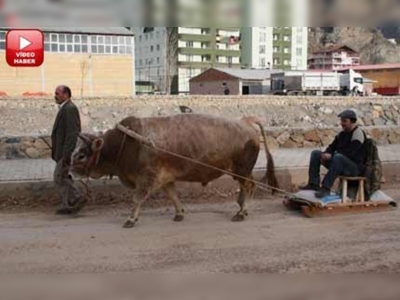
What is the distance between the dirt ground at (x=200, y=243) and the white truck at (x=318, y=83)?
182 ft

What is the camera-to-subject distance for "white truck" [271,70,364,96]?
210 ft

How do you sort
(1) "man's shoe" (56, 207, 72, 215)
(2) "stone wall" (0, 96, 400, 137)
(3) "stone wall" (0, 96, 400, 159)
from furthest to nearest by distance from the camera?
(2) "stone wall" (0, 96, 400, 137)
(3) "stone wall" (0, 96, 400, 159)
(1) "man's shoe" (56, 207, 72, 215)

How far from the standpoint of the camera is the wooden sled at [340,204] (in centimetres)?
864

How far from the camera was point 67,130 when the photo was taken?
884 centimetres

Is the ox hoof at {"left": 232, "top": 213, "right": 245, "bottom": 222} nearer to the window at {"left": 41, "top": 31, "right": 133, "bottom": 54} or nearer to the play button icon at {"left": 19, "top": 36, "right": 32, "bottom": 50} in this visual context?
the play button icon at {"left": 19, "top": 36, "right": 32, "bottom": 50}

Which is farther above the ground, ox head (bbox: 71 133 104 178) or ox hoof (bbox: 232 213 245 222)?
ox head (bbox: 71 133 104 178)

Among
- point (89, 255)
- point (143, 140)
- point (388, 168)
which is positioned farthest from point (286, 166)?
point (89, 255)

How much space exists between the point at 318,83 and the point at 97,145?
2308 inches

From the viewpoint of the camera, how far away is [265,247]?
7.02 m

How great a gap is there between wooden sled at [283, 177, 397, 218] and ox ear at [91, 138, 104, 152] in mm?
3059

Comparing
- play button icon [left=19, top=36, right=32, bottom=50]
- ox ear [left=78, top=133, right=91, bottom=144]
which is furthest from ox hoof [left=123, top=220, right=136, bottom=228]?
play button icon [left=19, top=36, right=32, bottom=50]

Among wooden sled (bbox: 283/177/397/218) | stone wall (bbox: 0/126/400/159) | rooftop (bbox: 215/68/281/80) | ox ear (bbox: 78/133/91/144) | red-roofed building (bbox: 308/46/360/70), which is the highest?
rooftop (bbox: 215/68/281/80)

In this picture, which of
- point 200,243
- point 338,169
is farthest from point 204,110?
point 200,243

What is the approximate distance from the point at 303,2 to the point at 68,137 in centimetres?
632
